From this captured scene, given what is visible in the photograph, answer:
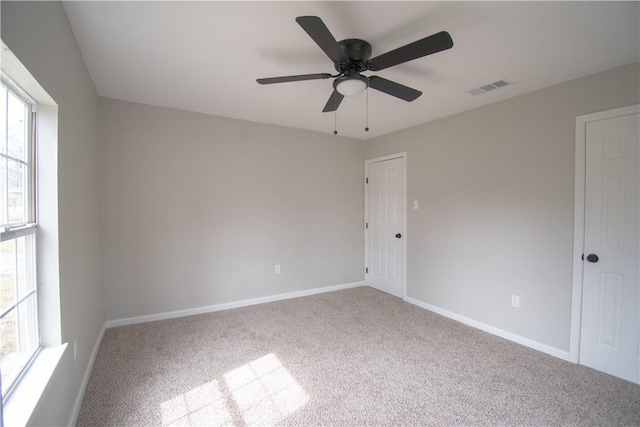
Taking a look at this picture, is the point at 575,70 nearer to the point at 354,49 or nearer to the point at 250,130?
the point at 354,49

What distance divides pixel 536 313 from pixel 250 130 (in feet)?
12.3

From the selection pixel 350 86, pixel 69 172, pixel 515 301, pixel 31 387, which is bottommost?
pixel 515 301

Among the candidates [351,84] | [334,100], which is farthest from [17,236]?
[334,100]

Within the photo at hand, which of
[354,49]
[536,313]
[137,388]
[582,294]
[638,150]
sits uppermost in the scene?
[354,49]

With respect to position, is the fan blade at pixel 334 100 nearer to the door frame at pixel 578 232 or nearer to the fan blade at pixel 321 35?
the fan blade at pixel 321 35

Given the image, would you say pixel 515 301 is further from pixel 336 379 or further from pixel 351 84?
pixel 351 84

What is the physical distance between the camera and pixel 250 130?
3664 millimetres

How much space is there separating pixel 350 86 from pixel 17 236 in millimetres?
1922

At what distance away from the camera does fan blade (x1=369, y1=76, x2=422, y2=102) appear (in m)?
1.92

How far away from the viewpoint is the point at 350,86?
6.04 ft

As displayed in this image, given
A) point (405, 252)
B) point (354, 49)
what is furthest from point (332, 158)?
point (354, 49)

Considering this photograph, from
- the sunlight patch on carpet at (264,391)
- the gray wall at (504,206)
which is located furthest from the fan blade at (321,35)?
the sunlight patch on carpet at (264,391)

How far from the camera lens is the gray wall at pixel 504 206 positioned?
2451mm

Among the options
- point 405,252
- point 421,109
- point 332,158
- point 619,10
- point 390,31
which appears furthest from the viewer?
point 332,158
